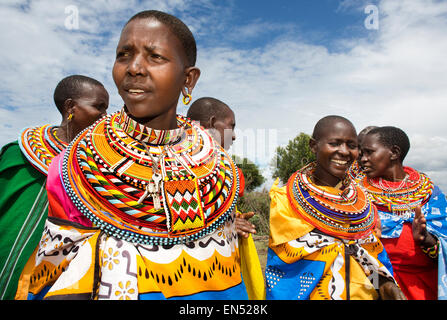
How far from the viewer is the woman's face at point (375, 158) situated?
3.62m

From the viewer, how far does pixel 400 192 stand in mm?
→ 3410

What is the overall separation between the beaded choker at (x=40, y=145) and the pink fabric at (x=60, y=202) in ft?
3.75

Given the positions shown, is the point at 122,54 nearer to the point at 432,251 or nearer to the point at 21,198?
the point at 21,198

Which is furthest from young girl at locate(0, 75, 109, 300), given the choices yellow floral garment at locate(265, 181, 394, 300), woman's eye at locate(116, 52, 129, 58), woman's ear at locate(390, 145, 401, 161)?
woman's ear at locate(390, 145, 401, 161)

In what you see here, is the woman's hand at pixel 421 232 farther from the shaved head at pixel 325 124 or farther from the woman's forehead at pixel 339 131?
the shaved head at pixel 325 124

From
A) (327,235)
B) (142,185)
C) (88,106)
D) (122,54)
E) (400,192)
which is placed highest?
(88,106)

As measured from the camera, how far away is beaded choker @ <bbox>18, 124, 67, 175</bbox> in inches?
89.0

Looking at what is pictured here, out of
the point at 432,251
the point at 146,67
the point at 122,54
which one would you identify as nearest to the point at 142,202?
the point at 146,67

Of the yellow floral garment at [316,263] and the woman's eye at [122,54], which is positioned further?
the yellow floral garment at [316,263]

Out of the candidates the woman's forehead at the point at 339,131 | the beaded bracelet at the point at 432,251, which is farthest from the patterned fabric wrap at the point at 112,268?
the beaded bracelet at the point at 432,251

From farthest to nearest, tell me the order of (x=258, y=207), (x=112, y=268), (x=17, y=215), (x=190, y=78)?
(x=258, y=207), (x=17, y=215), (x=190, y=78), (x=112, y=268)

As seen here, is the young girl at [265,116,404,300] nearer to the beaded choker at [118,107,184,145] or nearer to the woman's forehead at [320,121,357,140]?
the woman's forehead at [320,121,357,140]

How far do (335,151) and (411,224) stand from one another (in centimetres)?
131

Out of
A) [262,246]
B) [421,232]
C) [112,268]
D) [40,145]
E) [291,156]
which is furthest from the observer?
[291,156]
